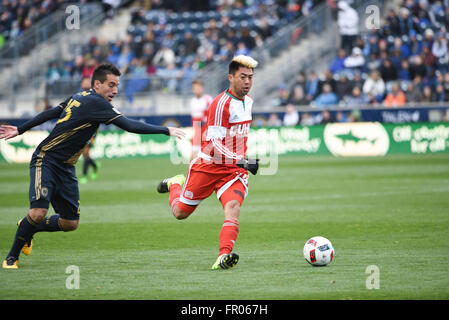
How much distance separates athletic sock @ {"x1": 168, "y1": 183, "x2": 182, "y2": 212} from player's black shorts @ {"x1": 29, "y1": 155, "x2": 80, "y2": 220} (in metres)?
1.13

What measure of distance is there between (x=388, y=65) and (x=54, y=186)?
21.1m

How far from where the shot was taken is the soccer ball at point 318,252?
8.00m

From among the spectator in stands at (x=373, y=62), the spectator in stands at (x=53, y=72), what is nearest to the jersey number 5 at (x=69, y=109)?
the spectator in stands at (x=373, y=62)

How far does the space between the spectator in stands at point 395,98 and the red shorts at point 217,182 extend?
61.9 feet

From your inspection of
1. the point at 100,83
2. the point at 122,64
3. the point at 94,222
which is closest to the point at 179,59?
the point at 122,64

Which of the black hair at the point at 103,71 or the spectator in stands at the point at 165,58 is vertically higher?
the spectator in stands at the point at 165,58

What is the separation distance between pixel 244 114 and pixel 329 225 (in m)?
3.77

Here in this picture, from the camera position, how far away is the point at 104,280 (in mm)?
7379

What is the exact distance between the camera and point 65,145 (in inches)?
322

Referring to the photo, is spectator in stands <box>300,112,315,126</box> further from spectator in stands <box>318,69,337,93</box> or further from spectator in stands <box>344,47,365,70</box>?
spectator in stands <box>344,47,365,70</box>

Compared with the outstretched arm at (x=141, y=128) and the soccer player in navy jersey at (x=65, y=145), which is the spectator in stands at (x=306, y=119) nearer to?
the soccer player in navy jersey at (x=65, y=145)

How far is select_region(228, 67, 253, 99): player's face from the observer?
8.18 metres
